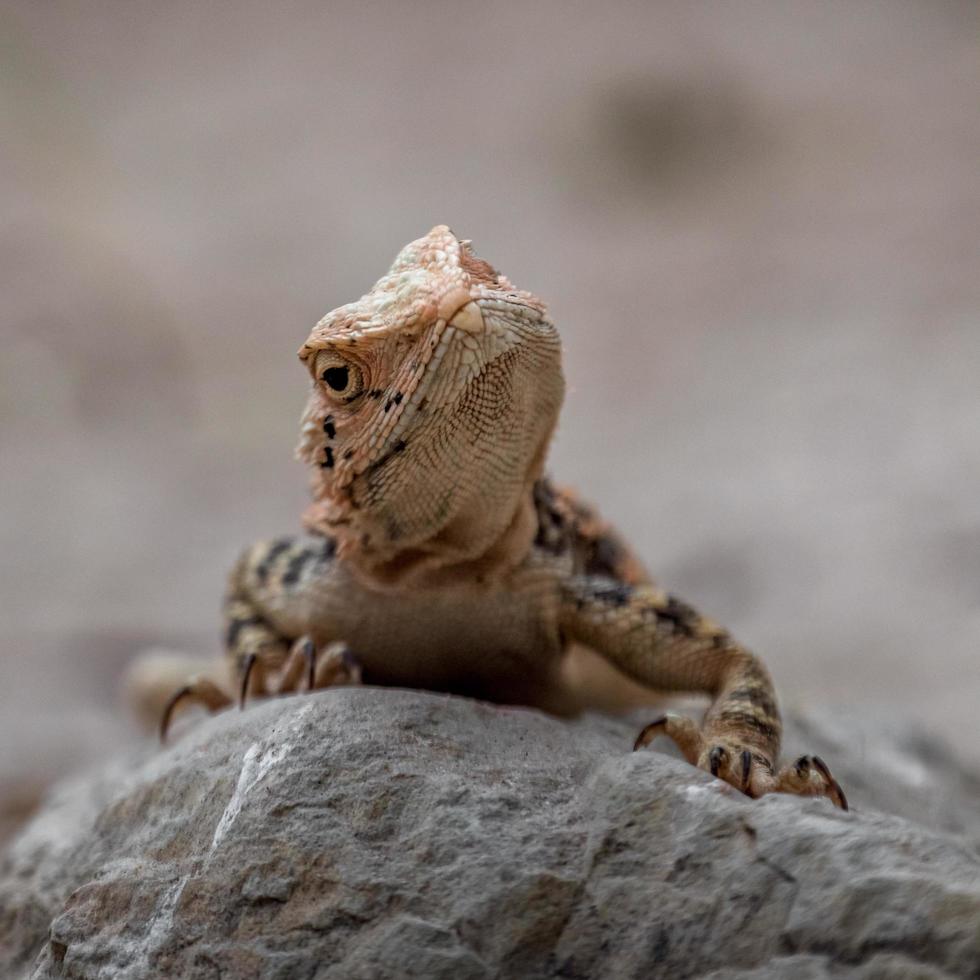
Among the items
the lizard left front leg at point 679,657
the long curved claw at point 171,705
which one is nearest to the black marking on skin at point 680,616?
the lizard left front leg at point 679,657

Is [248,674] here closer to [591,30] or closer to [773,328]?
[773,328]

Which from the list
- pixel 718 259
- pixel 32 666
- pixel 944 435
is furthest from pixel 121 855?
pixel 718 259

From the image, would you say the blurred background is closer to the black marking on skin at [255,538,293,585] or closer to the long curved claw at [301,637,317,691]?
the black marking on skin at [255,538,293,585]

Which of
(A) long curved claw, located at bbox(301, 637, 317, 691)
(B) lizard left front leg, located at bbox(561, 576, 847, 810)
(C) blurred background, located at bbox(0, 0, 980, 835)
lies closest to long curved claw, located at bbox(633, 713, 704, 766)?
(B) lizard left front leg, located at bbox(561, 576, 847, 810)

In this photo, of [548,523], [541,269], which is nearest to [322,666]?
[548,523]

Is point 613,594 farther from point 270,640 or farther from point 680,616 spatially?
point 270,640

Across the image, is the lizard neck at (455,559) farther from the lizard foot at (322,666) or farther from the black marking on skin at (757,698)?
the black marking on skin at (757,698)
